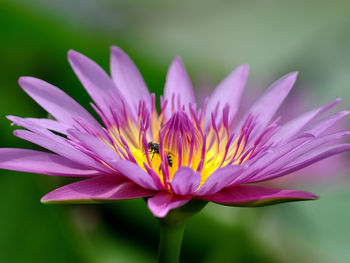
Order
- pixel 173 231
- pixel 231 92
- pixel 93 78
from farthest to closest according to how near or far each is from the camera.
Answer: pixel 231 92, pixel 93 78, pixel 173 231

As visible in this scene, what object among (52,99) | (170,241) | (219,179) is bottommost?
(170,241)

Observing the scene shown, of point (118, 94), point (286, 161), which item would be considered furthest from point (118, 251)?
point (286, 161)

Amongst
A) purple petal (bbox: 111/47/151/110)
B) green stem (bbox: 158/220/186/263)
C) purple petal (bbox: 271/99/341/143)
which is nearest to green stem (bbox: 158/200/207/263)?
green stem (bbox: 158/220/186/263)

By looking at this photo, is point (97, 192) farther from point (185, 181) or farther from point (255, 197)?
point (255, 197)

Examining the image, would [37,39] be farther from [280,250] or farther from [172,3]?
[172,3]

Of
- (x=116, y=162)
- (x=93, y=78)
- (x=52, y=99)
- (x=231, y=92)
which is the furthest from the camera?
(x=231, y=92)

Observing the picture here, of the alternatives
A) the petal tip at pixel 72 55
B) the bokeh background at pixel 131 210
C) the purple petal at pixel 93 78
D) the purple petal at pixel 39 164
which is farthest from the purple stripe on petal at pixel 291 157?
the bokeh background at pixel 131 210

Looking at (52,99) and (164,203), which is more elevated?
(52,99)

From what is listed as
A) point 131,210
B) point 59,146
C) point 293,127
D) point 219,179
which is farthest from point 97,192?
point 131,210

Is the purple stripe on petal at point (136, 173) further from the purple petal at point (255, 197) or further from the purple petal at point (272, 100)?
the purple petal at point (272, 100)
